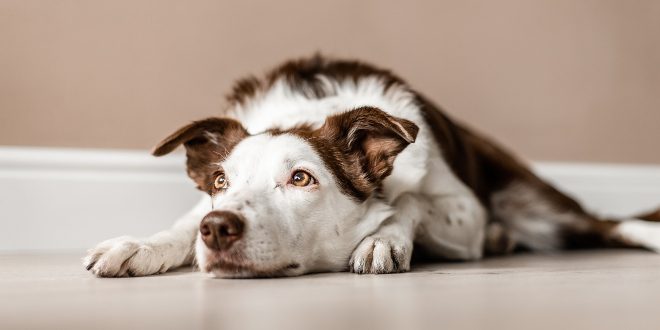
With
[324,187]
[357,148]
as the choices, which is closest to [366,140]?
[357,148]

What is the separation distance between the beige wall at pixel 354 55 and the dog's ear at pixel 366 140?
1316mm

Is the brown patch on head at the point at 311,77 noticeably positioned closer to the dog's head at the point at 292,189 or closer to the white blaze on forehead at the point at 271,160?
the dog's head at the point at 292,189

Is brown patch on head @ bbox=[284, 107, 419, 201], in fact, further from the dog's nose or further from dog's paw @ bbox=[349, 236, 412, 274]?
the dog's nose

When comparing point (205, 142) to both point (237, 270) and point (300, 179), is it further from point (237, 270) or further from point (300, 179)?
point (237, 270)

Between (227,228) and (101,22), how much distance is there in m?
1.81

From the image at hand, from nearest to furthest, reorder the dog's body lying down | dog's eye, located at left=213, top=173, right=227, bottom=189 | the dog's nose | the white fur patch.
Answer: the dog's nose → the dog's body lying down → dog's eye, located at left=213, top=173, right=227, bottom=189 → the white fur patch

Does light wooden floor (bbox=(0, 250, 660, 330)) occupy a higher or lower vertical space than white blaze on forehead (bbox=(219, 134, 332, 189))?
lower

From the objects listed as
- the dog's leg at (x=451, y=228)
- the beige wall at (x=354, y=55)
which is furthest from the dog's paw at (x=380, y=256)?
the beige wall at (x=354, y=55)

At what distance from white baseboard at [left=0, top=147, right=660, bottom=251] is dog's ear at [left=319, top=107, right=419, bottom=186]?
1.32 metres

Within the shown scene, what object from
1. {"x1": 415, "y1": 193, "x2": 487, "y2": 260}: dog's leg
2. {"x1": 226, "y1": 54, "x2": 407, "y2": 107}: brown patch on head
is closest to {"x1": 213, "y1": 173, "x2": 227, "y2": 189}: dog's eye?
{"x1": 226, "y1": 54, "x2": 407, "y2": 107}: brown patch on head

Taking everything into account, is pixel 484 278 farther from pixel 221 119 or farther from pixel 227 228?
pixel 221 119

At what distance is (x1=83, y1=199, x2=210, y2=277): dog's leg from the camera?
6.88 feet

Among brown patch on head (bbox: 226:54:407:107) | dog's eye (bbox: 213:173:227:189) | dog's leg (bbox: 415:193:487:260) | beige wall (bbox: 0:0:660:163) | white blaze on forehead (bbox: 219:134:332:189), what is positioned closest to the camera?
white blaze on forehead (bbox: 219:134:332:189)

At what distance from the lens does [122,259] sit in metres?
2.11
